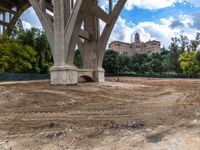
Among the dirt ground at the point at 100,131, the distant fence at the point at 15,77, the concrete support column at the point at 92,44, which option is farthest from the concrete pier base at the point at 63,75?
the distant fence at the point at 15,77

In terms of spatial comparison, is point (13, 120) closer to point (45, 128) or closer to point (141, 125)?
point (45, 128)

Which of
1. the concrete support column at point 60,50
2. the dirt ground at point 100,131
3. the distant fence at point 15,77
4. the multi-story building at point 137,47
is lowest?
the dirt ground at point 100,131

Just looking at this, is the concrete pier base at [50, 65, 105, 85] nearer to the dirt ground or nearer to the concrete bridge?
the concrete bridge

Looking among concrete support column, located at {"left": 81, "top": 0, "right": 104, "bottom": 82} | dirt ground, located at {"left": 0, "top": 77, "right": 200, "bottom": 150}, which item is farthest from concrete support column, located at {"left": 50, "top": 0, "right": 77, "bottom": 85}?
dirt ground, located at {"left": 0, "top": 77, "right": 200, "bottom": 150}

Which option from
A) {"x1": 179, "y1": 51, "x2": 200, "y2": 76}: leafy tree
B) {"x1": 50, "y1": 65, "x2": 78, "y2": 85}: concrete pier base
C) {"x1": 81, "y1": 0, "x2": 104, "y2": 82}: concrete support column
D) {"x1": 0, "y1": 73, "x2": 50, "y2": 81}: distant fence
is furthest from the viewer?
{"x1": 179, "y1": 51, "x2": 200, "y2": 76}: leafy tree

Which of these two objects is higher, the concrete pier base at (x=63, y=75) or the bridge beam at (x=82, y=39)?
the bridge beam at (x=82, y=39)

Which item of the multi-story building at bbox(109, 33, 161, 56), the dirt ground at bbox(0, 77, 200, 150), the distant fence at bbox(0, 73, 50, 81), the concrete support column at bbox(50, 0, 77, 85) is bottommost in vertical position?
the dirt ground at bbox(0, 77, 200, 150)

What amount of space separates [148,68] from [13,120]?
189ft

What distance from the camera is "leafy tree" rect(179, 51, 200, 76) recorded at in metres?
41.5

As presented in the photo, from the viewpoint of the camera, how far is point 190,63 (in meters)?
41.8

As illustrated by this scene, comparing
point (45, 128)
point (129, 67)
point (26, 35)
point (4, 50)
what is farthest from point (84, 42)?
point (129, 67)

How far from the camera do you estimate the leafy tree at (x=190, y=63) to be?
4150 cm

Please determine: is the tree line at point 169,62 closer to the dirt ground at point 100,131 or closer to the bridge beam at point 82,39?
the bridge beam at point 82,39

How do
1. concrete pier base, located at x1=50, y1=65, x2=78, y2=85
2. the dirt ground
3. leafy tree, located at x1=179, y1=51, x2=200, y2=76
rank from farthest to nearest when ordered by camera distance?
1. leafy tree, located at x1=179, y1=51, x2=200, y2=76
2. concrete pier base, located at x1=50, y1=65, x2=78, y2=85
3. the dirt ground
